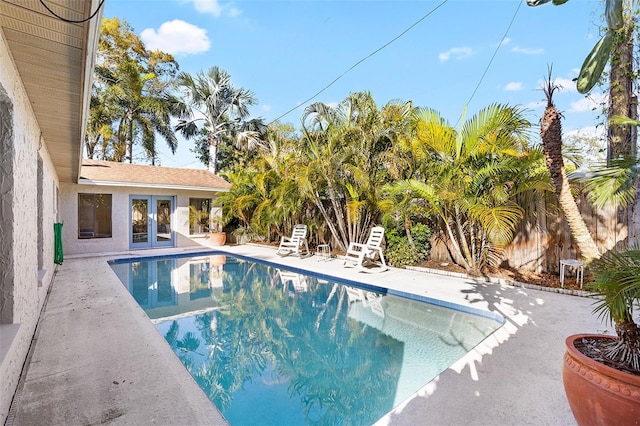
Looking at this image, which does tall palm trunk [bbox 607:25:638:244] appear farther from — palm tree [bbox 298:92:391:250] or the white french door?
the white french door

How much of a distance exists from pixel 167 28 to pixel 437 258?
730 inches

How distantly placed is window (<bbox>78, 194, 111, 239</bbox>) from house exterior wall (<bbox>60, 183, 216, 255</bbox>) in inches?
5.6

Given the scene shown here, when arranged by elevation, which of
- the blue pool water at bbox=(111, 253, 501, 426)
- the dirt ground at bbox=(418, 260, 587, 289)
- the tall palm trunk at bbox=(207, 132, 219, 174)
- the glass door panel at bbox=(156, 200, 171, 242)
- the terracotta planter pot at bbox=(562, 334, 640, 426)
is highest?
the tall palm trunk at bbox=(207, 132, 219, 174)

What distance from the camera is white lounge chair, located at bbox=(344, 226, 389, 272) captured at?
864 cm

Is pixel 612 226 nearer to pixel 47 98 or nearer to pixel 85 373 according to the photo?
pixel 85 373

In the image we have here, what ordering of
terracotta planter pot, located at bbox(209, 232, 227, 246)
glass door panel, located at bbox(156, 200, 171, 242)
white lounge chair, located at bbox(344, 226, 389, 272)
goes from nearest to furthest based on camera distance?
1. white lounge chair, located at bbox(344, 226, 389, 272)
2. glass door panel, located at bbox(156, 200, 171, 242)
3. terracotta planter pot, located at bbox(209, 232, 227, 246)

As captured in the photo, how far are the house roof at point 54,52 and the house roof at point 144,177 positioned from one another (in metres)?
7.67

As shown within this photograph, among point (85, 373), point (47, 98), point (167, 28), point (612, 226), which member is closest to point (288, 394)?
point (85, 373)

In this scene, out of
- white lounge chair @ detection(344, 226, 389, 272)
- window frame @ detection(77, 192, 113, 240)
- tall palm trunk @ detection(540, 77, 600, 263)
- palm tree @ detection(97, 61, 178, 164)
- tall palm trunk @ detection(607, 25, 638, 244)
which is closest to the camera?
tall palm trunk @ detection(540, 77, 600, 263)

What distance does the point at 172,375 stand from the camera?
10.6 ft

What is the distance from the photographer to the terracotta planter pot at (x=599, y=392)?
1.95 meters

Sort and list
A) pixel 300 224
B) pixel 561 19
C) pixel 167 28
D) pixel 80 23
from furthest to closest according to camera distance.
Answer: pixel 167 28 < pixel 300 224 < pixel 561 19 < pixel 80 23

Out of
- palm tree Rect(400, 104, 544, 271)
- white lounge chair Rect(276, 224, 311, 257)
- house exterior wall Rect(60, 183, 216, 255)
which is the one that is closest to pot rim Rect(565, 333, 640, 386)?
palm tree Rect(400, 104, 544, 271)

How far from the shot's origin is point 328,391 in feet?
11.8
